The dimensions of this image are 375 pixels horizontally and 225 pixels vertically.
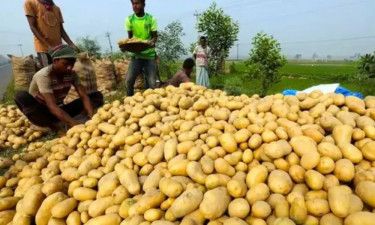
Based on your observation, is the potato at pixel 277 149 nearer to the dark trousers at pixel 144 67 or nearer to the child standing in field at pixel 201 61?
the dark trousers at pixel 144 67

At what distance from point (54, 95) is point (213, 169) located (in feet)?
9.25

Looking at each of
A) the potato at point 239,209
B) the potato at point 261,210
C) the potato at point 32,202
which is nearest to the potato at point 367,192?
the potato at point 261,210

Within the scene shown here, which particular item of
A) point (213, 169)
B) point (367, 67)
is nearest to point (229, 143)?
point (213, 169)

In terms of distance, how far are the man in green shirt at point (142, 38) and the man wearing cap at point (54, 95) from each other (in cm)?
88

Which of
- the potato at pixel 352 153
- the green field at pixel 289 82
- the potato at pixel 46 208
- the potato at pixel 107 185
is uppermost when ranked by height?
the potato at pixel 352 153

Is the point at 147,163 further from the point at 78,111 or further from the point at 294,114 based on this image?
the point at 78,111

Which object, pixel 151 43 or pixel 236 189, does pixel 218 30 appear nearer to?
pixel 151 43

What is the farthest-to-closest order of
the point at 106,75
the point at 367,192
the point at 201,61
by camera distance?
the point at 106,75 < the point at 201,61 < the point at 367,192

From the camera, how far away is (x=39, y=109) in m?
3.94

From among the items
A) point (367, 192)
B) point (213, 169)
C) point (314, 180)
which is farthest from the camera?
point (213, 169)

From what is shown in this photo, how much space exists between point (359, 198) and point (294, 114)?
0.83 m

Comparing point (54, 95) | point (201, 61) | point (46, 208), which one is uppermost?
point (201, 61)

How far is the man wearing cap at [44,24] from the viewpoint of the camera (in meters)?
4.20

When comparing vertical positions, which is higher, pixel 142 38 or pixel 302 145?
pixel 142 38
